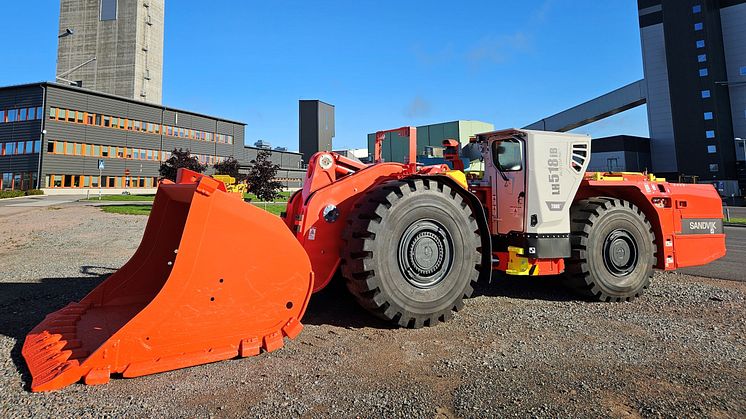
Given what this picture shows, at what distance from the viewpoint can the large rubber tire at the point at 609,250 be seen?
16.7 feet

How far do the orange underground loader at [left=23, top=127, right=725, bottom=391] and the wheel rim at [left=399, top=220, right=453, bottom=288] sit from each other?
14 mm

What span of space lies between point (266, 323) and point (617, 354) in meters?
3.13

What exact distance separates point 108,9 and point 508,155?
76794 mm

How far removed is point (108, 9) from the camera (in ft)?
197

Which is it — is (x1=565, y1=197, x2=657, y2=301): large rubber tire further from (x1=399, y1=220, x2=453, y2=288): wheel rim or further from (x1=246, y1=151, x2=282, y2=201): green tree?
(x1=246, y1=151, x2=282, y2=201): green tree

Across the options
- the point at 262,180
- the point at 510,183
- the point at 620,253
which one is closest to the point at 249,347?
the point at 510,183

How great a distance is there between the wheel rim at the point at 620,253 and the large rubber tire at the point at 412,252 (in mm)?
2315

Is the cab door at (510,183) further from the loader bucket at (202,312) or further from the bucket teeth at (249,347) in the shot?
the bucket teeth at (249,347)

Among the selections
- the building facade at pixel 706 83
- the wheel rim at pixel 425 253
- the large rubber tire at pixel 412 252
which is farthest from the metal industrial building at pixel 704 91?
the wheel rim at pixel 425 253

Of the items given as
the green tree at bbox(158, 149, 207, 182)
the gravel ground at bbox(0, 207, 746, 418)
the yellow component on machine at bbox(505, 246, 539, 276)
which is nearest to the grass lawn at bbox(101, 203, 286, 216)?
the green tree at bbox(158, 149, 207, 182)

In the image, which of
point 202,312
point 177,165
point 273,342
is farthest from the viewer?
point 177,165

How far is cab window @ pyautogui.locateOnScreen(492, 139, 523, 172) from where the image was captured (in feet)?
16.4

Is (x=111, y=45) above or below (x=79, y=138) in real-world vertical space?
Answer: above

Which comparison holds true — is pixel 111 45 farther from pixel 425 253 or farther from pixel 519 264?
pixel 519 264
